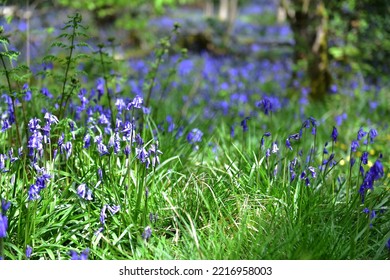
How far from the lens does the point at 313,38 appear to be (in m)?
7.50

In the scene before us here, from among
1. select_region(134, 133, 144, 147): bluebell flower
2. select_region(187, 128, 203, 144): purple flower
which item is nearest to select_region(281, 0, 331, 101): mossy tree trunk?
select_region(187, 128, 203, 144): purple flower

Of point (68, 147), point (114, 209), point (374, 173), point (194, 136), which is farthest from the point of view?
Result: point (194, 136)

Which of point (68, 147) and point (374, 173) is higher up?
point (374, 173)

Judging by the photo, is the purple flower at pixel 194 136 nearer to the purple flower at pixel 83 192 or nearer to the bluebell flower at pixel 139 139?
the bluebell flower at pixel 139 139

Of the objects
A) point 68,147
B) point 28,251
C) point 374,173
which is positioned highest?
point 374,173

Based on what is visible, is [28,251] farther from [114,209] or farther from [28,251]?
[114,209]

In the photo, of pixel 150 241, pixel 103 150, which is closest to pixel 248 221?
pixel 150 241

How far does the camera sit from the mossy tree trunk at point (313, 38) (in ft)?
24.1

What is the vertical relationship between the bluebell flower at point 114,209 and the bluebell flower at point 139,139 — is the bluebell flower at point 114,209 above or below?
below

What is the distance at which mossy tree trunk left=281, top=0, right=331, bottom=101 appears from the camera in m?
7.35

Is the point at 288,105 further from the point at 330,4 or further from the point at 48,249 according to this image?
the point at 48,249

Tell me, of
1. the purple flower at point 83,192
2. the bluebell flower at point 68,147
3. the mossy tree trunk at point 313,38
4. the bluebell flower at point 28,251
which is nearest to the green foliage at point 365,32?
the mossy tree trunk at point 313,38

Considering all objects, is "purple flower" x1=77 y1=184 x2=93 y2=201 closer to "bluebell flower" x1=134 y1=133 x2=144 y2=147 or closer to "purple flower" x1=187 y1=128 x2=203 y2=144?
"bluebell flower" x1=134 y1=133 x2=144 y2=147

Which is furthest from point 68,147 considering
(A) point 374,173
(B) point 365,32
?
(B) point 365,32
